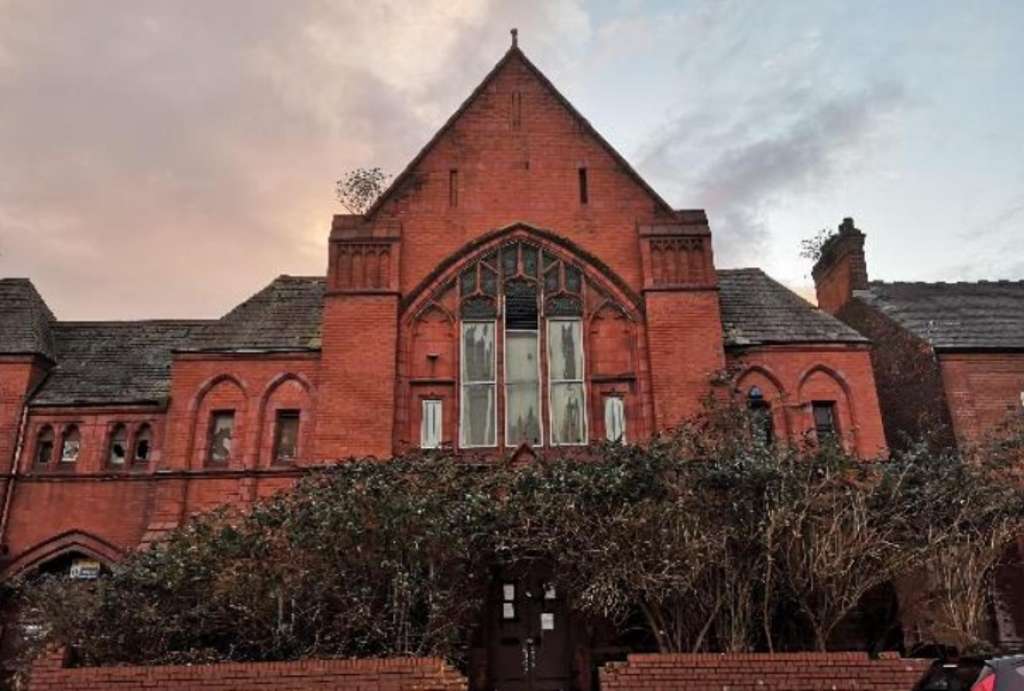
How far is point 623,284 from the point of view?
20.0 meters

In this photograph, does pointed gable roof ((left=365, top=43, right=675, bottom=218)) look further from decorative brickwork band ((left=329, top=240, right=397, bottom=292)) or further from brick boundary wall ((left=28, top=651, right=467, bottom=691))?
brick boundary wall ((left=28, top=651, right=467, bottom=691))

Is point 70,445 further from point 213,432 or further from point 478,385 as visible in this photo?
point 478,385

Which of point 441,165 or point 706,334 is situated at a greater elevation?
point 441,165

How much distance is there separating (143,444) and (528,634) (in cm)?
1112

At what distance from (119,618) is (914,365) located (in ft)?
65.2

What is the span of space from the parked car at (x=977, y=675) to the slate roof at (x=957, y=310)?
51.4ft

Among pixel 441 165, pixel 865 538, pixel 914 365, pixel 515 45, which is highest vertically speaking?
pixel 515 45

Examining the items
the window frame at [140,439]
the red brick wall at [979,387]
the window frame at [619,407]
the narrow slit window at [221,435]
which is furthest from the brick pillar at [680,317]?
the window frame at [140,439]

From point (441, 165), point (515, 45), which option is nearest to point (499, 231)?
point (441, 165)


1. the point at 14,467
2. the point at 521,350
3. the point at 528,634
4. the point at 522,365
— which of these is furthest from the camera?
the point at 14,467

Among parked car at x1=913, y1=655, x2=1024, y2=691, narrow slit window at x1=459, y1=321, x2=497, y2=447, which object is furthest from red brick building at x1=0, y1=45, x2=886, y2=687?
parked car at x1=913, y1=655, x2=1024, y2=691

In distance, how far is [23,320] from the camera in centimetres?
2361

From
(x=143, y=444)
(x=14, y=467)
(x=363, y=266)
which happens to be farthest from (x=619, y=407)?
(x=14, y=467)

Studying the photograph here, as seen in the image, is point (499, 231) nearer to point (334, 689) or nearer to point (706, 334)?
point (706, 334)
